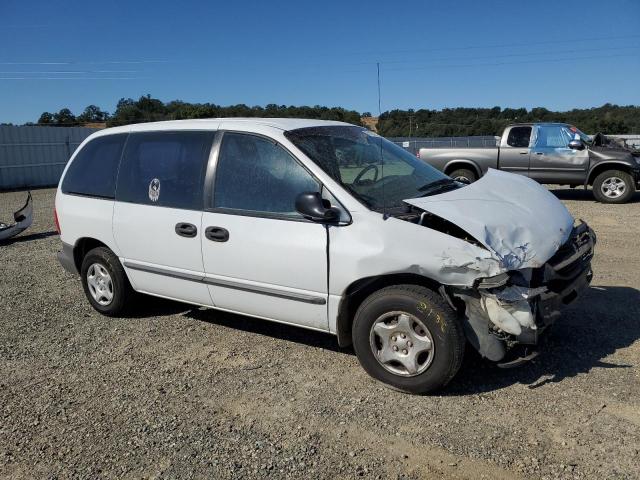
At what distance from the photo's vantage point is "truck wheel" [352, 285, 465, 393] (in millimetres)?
3424

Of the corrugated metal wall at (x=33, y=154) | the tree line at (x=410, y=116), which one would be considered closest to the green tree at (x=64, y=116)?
the tree line at (x=410, y=116)

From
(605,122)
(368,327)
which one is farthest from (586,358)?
(605,122)

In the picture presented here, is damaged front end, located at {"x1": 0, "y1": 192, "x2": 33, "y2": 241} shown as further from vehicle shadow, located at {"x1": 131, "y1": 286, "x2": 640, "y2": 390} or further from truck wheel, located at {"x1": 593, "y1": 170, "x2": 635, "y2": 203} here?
truck wheel, located at {"x1": 593, "y1": 170, "x2": 635, "y2": 203}

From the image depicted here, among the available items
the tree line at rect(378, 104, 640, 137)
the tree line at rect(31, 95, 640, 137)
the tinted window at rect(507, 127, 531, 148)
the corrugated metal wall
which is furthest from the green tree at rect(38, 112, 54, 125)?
the tinted window at rect(507, 127, 531, 148)

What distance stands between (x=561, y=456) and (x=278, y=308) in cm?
209

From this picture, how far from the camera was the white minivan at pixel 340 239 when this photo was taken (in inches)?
134

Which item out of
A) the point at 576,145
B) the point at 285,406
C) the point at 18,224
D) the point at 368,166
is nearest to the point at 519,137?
the point at 576,145

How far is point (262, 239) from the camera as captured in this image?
4.00 metres

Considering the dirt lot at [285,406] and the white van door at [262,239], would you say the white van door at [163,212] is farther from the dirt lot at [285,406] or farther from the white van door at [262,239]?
the dirt lot at [285,406]

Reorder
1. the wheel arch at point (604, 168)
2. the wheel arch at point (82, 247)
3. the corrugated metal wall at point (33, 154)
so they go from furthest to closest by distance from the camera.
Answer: the corrugated metal wall at point (33, 154) → the wheel arch at point (604, 168) → the wheel arch at point (82, 247)

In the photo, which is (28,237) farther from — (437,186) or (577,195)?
(577,195)

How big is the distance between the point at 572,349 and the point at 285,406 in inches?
89.2

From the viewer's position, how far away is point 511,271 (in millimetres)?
3344

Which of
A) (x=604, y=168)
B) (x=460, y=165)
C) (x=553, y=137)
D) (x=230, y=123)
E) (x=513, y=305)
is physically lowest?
(x=513, y=305)
